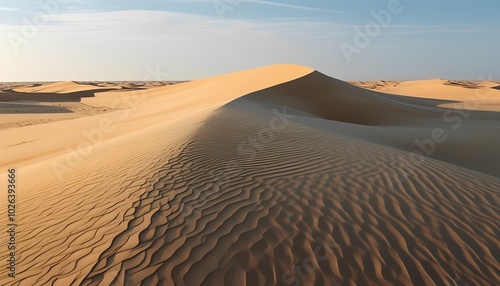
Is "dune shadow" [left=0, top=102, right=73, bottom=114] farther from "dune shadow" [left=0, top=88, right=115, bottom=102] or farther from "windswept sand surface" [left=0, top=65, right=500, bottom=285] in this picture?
"windswept sand surface" [left=0, top=65, right=500, bottom=285]

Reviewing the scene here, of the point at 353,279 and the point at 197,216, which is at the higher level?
the point at 197,216

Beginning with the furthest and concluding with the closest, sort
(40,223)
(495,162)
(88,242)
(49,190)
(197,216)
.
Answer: (495,162), (49,190), (40,223), (197,216), (88,242)

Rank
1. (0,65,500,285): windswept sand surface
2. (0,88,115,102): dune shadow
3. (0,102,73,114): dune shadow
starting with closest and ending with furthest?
1. (0,65,500,285): windswept sand surface
2. (0,102,73,114): dune shadow
3. (0,88,115,102): dune shadow

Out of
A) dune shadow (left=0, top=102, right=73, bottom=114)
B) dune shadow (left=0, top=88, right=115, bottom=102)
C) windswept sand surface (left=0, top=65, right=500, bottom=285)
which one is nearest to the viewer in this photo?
windswept sand surface (left=0, top=65, right=500, bottom=285)

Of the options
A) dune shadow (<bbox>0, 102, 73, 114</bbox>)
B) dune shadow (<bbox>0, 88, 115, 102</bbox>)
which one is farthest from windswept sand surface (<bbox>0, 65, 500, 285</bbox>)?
dune shadow (<bbox>0, 88, 115, 102</bbox>)

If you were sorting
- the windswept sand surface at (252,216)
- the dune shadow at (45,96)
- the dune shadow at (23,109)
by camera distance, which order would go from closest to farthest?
the windswept sand surface at (252,216)
the dune shadow at (23,109)
the dune shadow at (45,96)

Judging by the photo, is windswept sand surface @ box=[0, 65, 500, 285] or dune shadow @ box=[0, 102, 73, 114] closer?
windswept sand surface @ box=[0, 65, 500, 285]

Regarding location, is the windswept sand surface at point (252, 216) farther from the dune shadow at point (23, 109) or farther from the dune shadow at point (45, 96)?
the dune shadow at point (45, 96)

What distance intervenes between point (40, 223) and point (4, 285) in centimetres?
150

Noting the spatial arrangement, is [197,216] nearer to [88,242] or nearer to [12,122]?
[88,242]

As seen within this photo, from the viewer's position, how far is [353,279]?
352 cm

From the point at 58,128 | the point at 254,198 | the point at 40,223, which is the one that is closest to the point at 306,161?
the point at 254,198

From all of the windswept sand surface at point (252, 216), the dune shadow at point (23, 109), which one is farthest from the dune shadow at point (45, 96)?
the windswept sand surface at point (252, 216)

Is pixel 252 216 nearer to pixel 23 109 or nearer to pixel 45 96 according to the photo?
pixel 23 109
